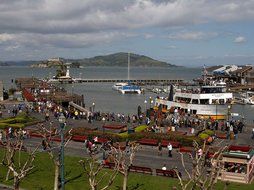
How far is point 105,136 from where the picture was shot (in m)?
37.1

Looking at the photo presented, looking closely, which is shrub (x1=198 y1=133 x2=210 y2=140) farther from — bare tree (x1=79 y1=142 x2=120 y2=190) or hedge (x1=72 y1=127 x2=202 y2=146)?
bare tree (x1=79 y1=142 x2=120 y2=190)

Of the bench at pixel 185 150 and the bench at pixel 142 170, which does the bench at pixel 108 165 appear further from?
the bench at pixel 185 150

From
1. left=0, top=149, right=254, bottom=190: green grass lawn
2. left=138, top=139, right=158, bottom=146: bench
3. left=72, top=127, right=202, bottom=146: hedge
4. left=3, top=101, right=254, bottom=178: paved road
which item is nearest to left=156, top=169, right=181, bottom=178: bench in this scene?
left=0, top=149, right=254, bottom=190: green grass lawn

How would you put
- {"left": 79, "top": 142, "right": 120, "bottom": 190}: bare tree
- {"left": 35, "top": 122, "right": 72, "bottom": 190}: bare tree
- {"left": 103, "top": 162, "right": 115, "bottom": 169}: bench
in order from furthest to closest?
{"left": 103, "top": 162, "right": 115, "bottom": 169}: bench → {"left": 35, "top": 122, "right": 72, "bottom": 190}: bare tree → {"left": 79, "top": 142, "right": 120, "bottom": 190}: bare tree

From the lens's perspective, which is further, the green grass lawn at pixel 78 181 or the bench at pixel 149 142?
the bench at pixel 149 142

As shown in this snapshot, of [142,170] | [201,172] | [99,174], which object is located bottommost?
[99,174]

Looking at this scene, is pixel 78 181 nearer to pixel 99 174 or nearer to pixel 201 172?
pixel 99 174

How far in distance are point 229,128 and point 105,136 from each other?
44.0 feet

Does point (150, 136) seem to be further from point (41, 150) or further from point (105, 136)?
point (41, 150)

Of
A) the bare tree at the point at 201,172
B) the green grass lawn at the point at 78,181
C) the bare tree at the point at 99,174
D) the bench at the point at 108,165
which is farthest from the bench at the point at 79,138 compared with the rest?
the bare tree at the point at 201,172

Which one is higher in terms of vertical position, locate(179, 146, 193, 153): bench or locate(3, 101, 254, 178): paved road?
locate(179, 146, 193, 153): bench

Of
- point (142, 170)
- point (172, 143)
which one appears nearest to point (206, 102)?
point (172, 143)

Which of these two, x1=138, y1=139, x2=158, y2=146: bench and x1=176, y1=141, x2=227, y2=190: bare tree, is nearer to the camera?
x1=176, y1=141, x2=227, y2=190: bare tree

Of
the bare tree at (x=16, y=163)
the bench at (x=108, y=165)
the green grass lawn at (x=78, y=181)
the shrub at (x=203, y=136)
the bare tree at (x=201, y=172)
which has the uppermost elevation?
the bare tree at (x=201, y=172)
